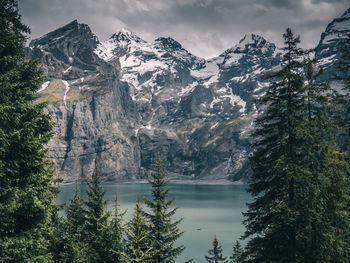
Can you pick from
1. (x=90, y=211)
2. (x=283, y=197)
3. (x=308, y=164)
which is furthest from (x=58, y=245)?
(x=308, y=164)

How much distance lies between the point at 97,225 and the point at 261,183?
491 inches

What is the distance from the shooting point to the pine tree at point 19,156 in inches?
384

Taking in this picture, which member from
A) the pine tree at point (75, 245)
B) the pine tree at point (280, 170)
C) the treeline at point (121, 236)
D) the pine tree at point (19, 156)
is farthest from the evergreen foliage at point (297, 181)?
the pine tree at point (19, 156)

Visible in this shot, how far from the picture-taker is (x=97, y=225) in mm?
19859

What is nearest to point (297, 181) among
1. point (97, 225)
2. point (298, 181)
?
point (298, 181)

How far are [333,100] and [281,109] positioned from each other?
259 inches

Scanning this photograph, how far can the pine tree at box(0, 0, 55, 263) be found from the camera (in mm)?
9758

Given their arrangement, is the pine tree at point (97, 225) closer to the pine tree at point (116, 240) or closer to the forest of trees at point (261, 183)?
the forest of trees at point (261, 183)

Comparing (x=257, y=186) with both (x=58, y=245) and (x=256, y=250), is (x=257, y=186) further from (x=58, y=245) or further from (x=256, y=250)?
(x=58, y=245)

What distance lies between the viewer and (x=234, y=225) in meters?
98.9

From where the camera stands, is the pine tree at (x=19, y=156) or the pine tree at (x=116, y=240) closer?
the pine tree at (x=19, y=156)

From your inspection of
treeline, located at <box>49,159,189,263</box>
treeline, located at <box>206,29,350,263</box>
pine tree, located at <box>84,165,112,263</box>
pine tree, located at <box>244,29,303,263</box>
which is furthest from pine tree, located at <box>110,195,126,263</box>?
pine tree, located at <box>244,29,303,263</box>

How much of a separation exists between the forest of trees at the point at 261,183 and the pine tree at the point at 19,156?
0.12 feet

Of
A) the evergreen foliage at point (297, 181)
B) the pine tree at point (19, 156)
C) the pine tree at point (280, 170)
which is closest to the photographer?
the pine tree at point (19, 156)
